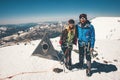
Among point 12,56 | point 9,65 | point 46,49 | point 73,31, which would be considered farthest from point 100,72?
point 12,56

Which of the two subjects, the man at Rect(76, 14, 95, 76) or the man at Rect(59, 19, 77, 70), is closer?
the man at Rect(76, 14, 95, 76)

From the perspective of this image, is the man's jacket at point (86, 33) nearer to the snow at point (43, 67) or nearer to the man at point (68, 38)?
the man at point (68, 38)

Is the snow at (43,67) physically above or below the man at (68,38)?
below

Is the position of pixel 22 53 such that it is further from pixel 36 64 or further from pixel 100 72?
pixel 100 72

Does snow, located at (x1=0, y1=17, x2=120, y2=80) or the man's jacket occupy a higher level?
the man's jacket

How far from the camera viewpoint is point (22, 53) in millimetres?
12617

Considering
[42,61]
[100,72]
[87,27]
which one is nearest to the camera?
[87,27]

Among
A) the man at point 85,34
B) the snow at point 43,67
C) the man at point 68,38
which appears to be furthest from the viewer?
the snow at point 43,67

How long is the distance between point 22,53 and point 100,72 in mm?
7189

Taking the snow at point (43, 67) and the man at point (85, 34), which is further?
the snow at point (43, 67)

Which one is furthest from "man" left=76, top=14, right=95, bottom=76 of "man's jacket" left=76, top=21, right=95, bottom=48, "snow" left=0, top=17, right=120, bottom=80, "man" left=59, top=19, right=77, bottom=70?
"snow" left=0, top=17, right=120, bottom=80

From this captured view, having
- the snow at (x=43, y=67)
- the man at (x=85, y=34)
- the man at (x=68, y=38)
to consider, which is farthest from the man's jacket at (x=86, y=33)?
the snow at (x=43, y=67)

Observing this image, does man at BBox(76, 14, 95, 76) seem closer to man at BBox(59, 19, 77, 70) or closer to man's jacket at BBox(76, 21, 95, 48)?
man's jacket at BBox(76, 21, 95, 48)

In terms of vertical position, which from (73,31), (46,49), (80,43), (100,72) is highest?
(73,31)
